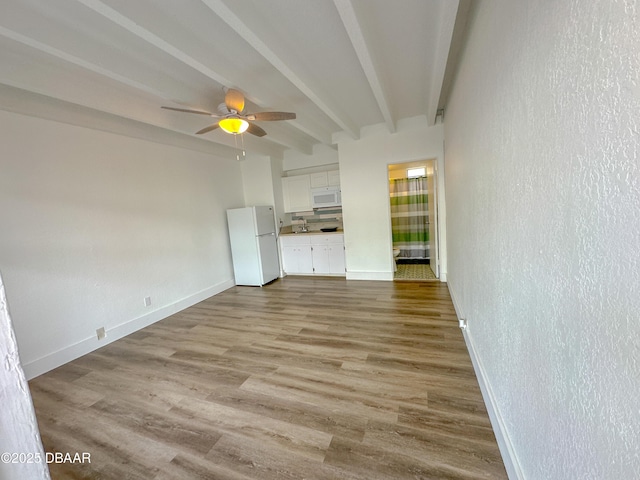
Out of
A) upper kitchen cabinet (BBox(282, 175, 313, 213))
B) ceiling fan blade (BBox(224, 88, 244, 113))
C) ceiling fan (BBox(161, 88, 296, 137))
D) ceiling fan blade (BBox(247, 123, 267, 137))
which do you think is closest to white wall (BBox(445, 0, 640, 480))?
ceiling fan (BBox(161, 88, 296, 137))

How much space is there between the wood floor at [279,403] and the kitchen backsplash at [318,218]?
272 cm

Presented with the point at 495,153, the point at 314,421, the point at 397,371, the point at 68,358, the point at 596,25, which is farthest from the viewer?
the point at 68,358

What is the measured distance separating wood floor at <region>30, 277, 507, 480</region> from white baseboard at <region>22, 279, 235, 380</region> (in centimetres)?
9

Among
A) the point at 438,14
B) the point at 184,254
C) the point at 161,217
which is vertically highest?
the point at 438,14

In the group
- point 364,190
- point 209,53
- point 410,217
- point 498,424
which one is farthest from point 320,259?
point 498,424

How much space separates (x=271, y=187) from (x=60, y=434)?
409 centimetres

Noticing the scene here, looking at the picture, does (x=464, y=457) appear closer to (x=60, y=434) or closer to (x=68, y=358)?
(x=60, y=434)

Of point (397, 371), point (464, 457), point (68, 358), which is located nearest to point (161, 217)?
point (68, 358)

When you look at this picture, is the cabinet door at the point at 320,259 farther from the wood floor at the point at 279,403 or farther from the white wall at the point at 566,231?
the white wall at the point at 566,231

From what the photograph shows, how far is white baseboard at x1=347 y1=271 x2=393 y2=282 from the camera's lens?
438 centimetres

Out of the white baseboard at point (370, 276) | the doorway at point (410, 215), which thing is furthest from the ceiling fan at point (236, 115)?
the doorway at point (410, 215)

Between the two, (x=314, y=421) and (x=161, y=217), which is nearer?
(x=314, y=421)

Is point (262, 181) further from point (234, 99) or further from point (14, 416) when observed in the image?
point (14, 416)

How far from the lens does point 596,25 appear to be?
1.80 feet
